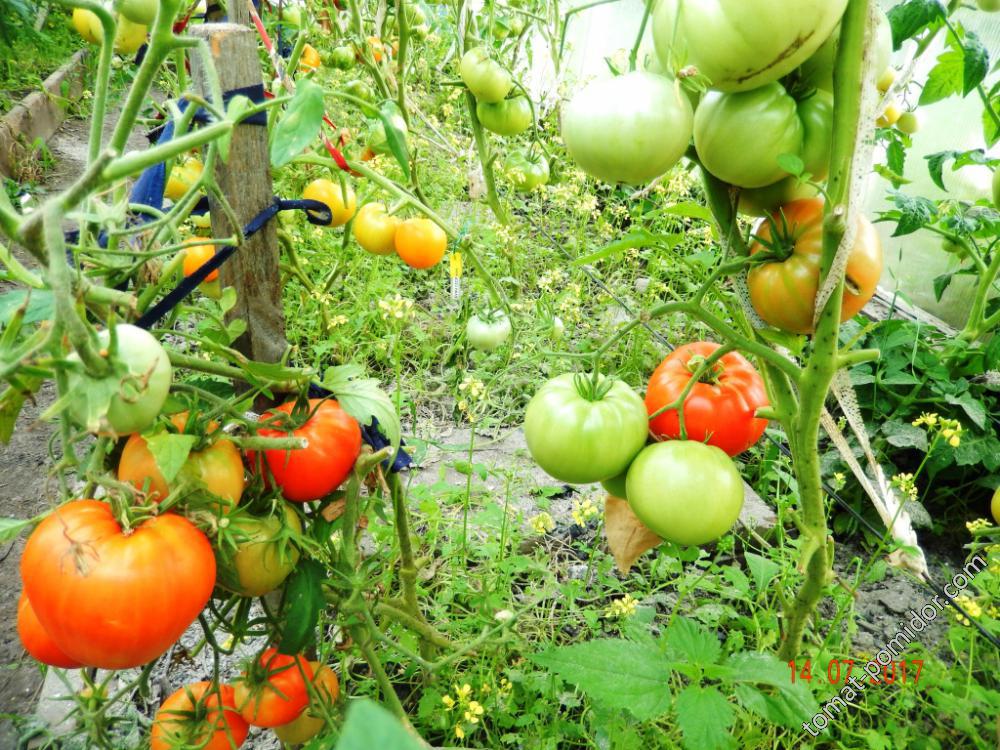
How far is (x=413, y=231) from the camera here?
5.13ft

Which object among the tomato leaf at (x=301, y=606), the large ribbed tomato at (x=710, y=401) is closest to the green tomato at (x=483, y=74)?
the large ribbed tomato at (x=710, y=401)

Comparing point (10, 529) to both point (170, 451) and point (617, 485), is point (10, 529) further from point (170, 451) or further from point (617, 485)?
point (617, 485)

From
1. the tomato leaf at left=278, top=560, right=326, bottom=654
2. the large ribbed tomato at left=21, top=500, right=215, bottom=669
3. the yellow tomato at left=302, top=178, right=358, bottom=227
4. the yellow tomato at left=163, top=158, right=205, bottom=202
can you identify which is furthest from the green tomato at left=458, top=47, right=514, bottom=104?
the large ribbed tomato at left=21, top=500, right=215, bottom=669

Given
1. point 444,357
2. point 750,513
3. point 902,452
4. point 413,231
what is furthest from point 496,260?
point 902,452

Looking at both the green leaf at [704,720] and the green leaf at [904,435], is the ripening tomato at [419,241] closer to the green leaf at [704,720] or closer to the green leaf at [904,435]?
the green leaf at [704,720]

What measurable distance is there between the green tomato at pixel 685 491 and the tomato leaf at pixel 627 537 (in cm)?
10

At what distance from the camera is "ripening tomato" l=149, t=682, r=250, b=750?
82 centimetres

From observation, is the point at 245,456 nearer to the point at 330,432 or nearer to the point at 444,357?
the point at 330,432

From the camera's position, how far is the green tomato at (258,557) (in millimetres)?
710

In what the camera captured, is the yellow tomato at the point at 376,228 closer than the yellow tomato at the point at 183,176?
No

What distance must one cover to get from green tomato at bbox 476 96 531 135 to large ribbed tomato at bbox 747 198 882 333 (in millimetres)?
1237

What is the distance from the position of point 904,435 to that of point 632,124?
70.3 inches

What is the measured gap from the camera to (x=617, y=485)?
0.89m

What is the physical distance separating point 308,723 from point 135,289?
2.19ft
